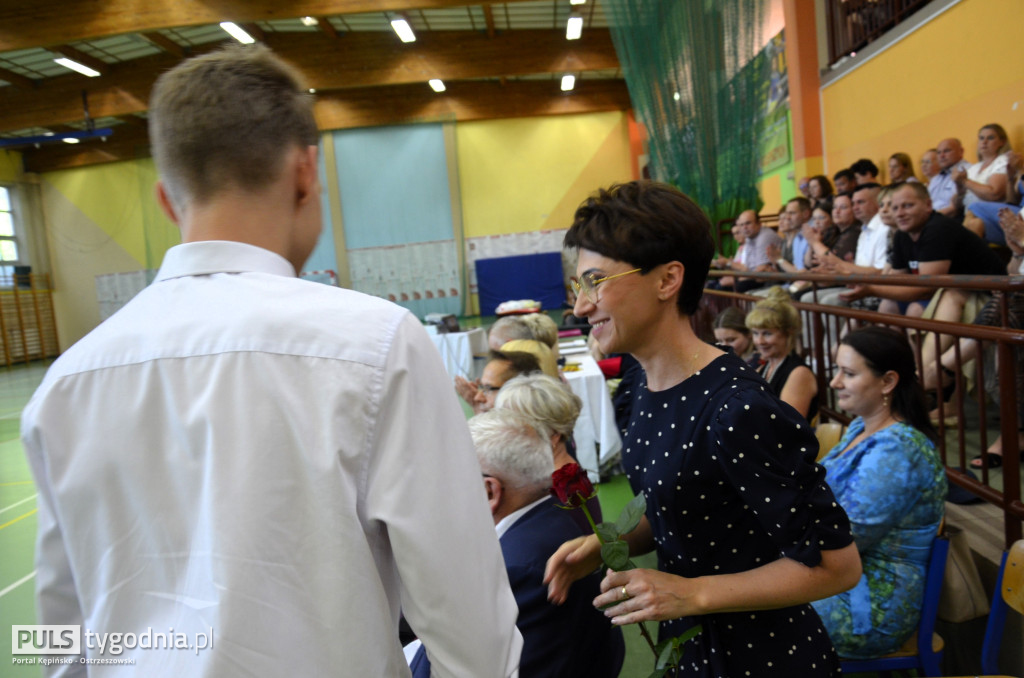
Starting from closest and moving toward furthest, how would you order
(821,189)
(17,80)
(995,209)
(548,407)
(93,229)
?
(548,407) → (995,209) → (821,189) → (17,80) → (93,229)

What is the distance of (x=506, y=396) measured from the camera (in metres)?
2.52

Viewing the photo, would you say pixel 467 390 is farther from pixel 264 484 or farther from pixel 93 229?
pixel 93 229

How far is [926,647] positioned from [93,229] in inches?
883

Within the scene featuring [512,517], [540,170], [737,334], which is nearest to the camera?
[512,517]

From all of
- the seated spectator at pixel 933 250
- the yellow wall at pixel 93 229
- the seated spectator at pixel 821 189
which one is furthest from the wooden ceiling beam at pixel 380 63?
the seated spectator at pixel 933 250

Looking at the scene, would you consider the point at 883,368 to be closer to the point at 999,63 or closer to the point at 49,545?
the point at 49,545

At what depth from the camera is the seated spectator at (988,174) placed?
4.99 m

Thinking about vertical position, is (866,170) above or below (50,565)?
above

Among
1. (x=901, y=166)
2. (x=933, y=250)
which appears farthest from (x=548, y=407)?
(x=901, y=166)

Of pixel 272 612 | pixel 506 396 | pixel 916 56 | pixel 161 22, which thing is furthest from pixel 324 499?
pixel 161 22

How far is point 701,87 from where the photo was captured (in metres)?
5.32

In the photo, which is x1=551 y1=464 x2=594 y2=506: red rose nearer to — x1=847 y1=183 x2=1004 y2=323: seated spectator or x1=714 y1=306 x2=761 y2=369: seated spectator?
x1=714 y1=306 x2=761 y2=369: seated spectator

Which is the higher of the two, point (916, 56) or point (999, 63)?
point (916, 56)

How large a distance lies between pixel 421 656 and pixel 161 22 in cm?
1188
